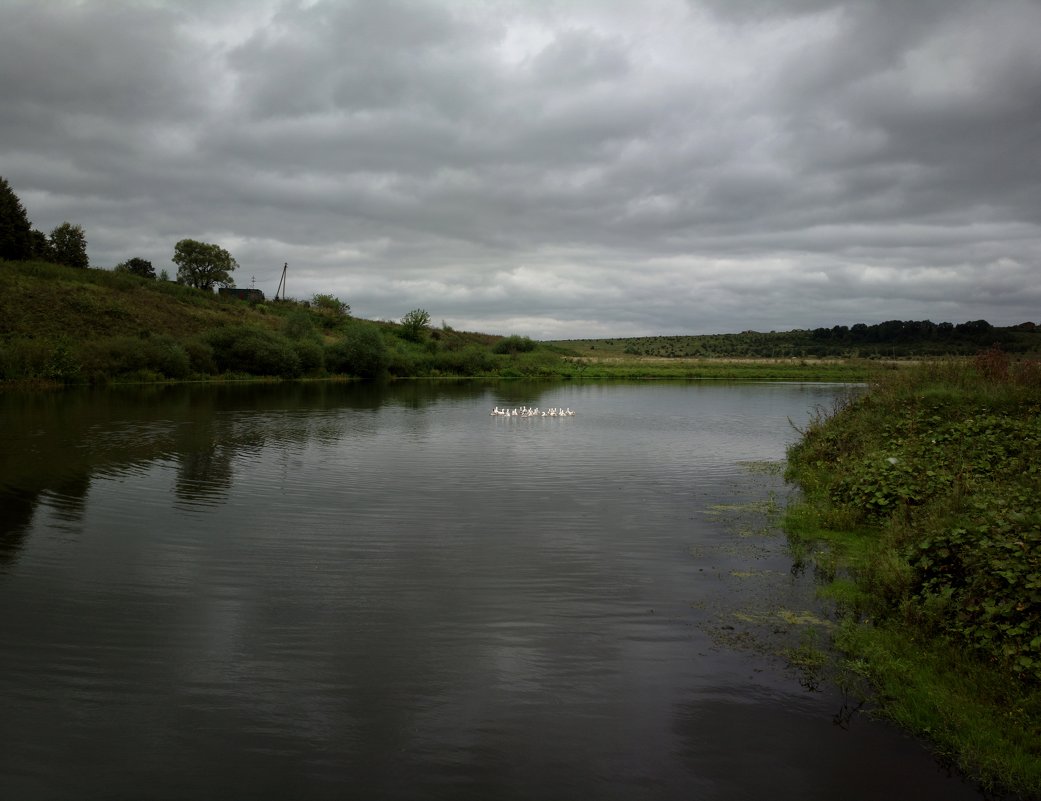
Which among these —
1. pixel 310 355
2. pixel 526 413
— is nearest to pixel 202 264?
pixel 310 355

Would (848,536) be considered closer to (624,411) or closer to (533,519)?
(533,519)

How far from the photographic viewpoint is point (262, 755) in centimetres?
587

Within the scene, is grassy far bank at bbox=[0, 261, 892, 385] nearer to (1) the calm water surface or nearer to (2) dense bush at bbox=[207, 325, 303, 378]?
(2) dense bush at bbox=[207, 325, 303, 378]

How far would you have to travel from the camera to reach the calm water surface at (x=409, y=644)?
5.72m

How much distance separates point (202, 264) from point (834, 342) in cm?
12205

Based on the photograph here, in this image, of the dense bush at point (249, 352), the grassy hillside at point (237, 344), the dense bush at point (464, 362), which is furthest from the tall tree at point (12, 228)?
the dense bush at point (464, 362)

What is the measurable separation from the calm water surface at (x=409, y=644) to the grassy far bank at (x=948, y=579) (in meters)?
0.49

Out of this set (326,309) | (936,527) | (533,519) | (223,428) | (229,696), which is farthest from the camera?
(326,309)

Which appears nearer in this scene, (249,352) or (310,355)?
(249,352)

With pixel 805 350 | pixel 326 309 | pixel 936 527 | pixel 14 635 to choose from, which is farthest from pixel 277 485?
pixel 805 350


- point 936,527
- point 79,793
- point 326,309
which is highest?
point 326,309

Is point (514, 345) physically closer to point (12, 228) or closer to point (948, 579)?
point (12, 228)

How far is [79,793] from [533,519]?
32.1ft

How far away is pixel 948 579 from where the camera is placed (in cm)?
800
